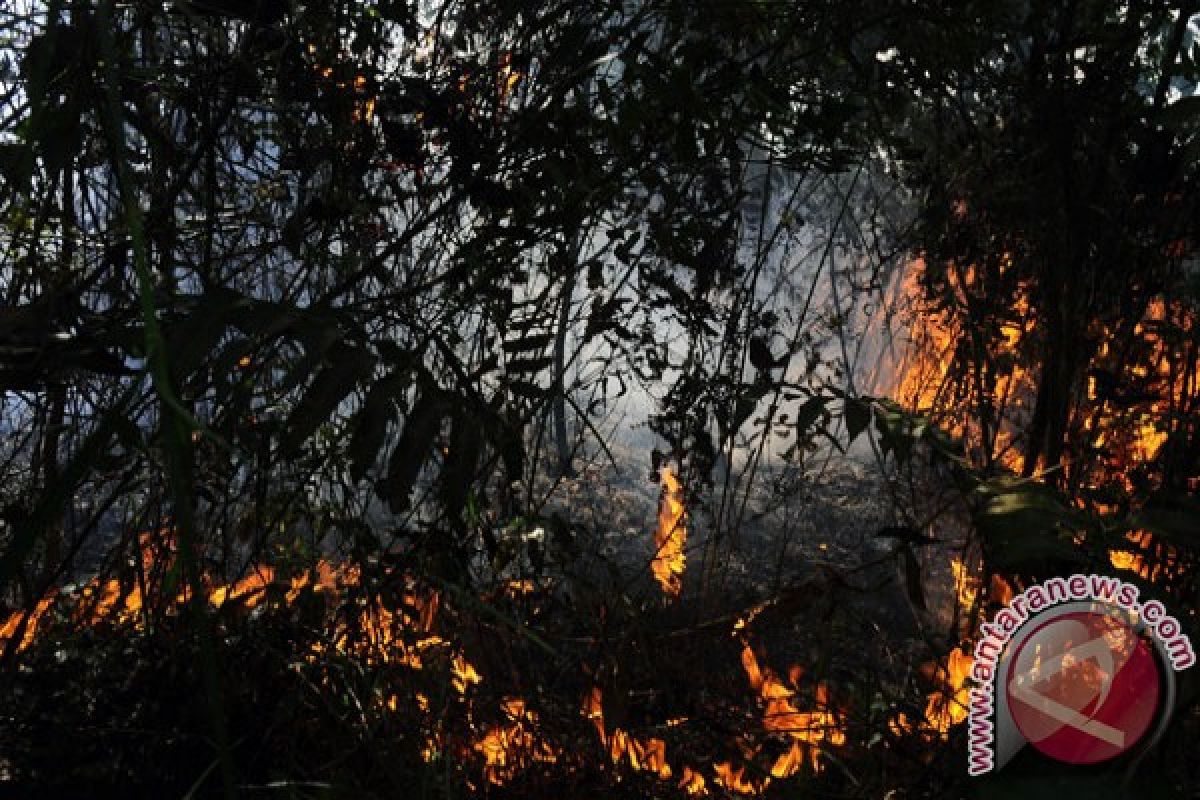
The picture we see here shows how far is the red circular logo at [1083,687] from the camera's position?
844 millimetres

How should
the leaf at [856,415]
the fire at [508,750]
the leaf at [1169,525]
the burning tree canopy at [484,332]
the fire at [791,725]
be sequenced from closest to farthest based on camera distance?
the leaf at [1169,525] < the leaf at [856,415] < the burning tree canopy at [484,332] < the fire at [791,725] < the fire at [508,750]

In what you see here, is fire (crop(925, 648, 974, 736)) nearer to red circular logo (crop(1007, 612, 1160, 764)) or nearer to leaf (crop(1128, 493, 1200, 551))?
red circular logo (crop(1007, 612, 1160, 764))

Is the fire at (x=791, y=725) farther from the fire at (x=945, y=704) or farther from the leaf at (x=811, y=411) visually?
the leaf at (x=811, y=411)

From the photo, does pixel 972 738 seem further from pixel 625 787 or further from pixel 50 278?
pixel 50 278

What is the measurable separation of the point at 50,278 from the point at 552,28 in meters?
0.82

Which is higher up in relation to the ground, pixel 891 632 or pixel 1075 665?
pixel 1075 665

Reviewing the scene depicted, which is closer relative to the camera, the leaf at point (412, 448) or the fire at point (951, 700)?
the leaf at point (412, 448)

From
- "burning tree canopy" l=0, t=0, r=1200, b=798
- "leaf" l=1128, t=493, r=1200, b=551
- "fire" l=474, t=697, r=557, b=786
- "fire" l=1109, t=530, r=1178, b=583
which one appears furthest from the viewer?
"fire" l=474, t=697, r=557, b=786

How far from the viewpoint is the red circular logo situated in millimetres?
844

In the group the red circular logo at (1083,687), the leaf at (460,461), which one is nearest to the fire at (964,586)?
the red circular logo at (1083,687)

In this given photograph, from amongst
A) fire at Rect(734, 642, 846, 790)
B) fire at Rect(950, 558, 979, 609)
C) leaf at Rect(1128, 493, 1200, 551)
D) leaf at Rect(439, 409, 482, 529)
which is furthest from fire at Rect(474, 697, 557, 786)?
leaf at Rect(1128, 493, 1200, 551)

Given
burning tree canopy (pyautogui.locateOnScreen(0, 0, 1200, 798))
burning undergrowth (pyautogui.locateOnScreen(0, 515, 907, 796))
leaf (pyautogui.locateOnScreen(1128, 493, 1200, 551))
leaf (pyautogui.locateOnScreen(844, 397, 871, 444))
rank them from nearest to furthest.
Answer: leaf (pyautogui.locateOnScreen(1128, 493, 1200, 551))
leaf (pyautogui.locateOnScreen(844, 397, 871, 444))
burning tree canopy (pyautogui.locateOnScreen(0, 0, 1200, 798))
burning undergrowth (pyautogui.locateOnScreen(0, 515, 907, 796))

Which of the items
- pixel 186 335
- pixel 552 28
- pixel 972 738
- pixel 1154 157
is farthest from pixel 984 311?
pixel 186 335

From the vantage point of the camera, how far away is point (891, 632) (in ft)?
13.9
